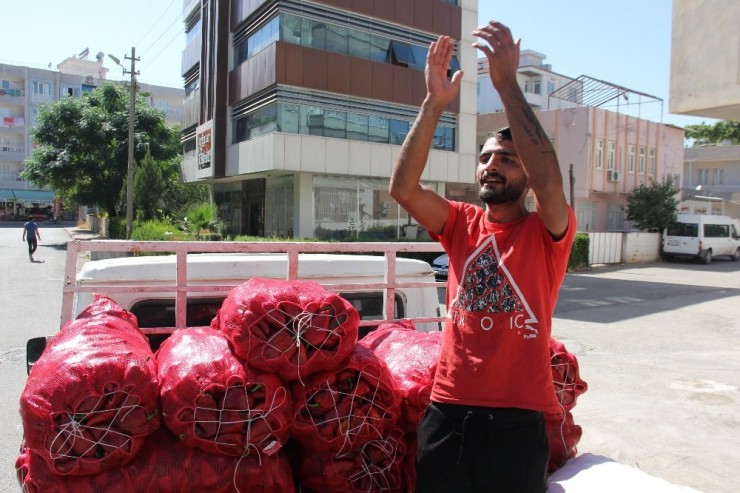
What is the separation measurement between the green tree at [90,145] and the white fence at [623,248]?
24.2 meters

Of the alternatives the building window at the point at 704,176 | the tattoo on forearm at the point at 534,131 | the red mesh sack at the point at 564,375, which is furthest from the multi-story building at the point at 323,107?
the building window at the point at 704,176

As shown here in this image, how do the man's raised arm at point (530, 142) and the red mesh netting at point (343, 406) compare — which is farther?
the red mesh netting at point (343, 406)

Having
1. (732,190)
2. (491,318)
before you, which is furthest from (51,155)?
(732,190)

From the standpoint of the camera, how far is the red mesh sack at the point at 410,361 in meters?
2.58

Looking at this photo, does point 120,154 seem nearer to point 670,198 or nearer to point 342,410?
point 670,198

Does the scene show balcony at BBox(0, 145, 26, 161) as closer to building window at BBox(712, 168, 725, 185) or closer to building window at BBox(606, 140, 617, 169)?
building window at BBox(606, 140, 617, 169)

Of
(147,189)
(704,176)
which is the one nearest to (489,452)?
(147,189)

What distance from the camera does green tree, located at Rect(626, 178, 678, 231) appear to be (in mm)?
30750

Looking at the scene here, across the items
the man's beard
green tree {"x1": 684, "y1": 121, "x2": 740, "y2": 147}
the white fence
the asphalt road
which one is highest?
green tree {"x1": 684, "y1": 121, "x2": 740, "y2": 147}

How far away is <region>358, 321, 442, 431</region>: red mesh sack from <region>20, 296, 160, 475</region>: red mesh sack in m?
0.96

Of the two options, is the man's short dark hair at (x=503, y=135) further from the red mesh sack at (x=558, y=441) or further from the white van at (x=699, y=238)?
the white van at (x=699, y=238)

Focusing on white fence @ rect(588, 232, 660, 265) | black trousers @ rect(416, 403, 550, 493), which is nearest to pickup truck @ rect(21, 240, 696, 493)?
black trousers @ rect(416, 403, 550, 493)

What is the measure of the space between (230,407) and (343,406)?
438 mm

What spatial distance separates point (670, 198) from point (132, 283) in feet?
108
